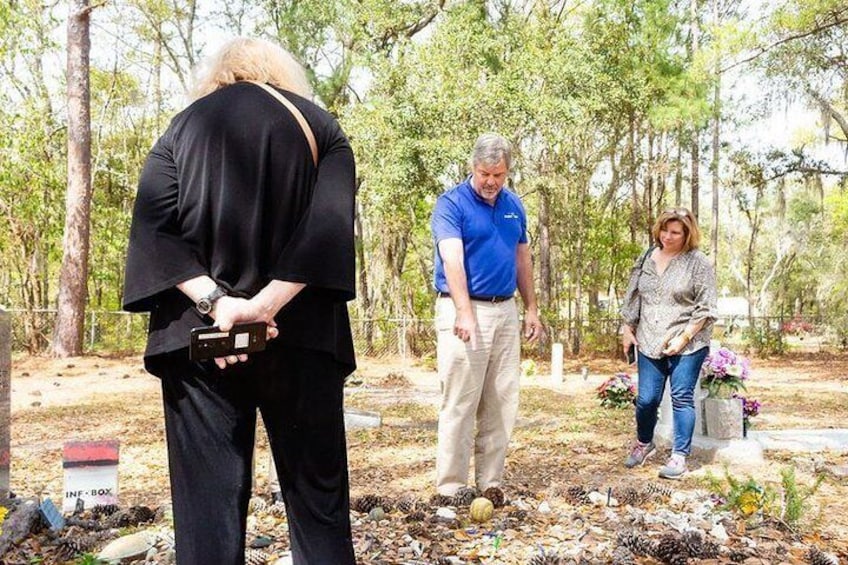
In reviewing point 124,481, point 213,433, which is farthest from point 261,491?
point 213,433

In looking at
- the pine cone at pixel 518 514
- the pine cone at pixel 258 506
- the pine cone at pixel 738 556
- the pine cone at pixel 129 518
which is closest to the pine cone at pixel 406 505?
the pine cone at pixel 518 514

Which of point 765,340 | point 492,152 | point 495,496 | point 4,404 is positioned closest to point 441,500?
point 495,496

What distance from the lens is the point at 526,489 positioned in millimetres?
4031

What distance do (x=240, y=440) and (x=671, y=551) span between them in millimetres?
1736

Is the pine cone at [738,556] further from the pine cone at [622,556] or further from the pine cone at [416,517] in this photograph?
the pine cone at [416,517]

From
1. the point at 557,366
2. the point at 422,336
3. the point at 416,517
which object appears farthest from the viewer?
the point at 422,336

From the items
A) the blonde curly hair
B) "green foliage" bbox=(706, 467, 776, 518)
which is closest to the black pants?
the blonde curly hair

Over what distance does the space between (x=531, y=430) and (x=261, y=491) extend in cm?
336

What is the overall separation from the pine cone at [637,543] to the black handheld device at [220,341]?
6.03ft

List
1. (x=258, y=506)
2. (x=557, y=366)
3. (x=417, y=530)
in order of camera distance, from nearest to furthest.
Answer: (x=417, y=530) < (x=258, y=506) < (x=557, y=366)

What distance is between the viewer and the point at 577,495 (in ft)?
12.1

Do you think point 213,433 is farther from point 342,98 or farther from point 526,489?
point 342,98

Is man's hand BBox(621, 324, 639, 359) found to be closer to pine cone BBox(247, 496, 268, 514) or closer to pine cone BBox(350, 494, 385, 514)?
pine cone BBox(350, 494, 385, 514)

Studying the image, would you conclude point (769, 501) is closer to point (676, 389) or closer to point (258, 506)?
point (676, 389)
